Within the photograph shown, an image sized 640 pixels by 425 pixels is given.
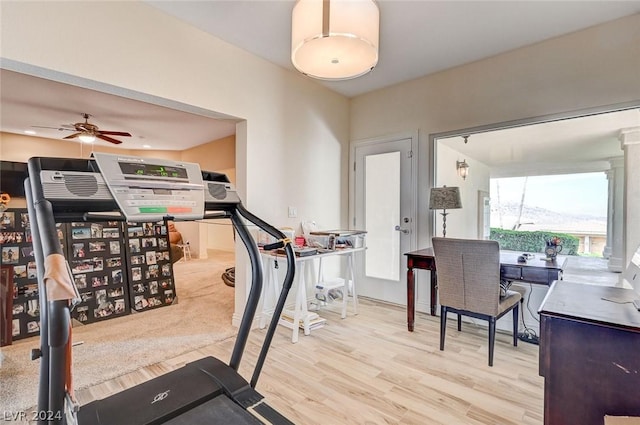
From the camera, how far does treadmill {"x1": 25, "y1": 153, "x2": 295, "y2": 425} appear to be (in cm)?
89

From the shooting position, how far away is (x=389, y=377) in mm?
2225

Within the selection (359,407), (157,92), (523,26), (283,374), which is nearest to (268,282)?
(283,374)

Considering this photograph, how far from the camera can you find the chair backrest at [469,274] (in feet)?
7.84

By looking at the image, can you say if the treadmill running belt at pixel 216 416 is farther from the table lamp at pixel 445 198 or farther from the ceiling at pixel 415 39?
the table lamp at pixel 445 198

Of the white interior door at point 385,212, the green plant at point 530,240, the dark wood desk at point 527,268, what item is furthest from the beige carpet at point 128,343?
the green plant at point 530,240

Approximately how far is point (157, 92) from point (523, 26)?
3.02 meters

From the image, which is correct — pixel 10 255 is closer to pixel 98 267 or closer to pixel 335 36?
pixel 98 267

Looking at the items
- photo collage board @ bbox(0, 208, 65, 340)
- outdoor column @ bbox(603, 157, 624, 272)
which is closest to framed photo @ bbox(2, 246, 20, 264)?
photo collage board @ bbox(0, 208, 65, 340)

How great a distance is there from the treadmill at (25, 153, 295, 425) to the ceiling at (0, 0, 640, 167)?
4.88ft

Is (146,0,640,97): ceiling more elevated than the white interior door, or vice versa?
(146,0,640,97): ceiling

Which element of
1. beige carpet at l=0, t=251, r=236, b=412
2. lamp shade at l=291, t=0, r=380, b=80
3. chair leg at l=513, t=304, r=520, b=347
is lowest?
beige carpet at l=0, t=251, r=236, b=412

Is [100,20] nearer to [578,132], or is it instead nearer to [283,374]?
[283,374]

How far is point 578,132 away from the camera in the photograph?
9.44 ft

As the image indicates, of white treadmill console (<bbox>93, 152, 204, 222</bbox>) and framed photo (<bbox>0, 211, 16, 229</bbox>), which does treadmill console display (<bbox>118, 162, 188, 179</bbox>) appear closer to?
white treadmill console (<bbox>93, 152, 204, 222</bbox>)
